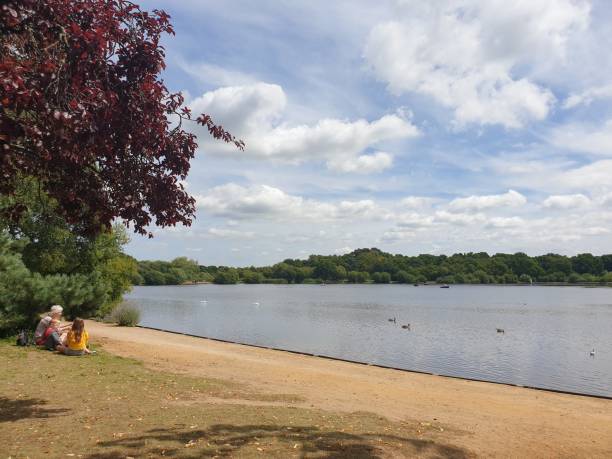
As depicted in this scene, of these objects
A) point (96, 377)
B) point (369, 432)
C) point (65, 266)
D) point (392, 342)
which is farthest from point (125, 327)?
point (369, 432)

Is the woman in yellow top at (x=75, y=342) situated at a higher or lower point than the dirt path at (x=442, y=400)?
higher

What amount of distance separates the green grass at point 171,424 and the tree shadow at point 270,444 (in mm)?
13

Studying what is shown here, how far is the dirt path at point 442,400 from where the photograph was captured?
29.3 ft

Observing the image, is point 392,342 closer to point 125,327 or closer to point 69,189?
point 125,327

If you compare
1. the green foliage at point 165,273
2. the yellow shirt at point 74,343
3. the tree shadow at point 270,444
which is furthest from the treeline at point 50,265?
the green foliage at point 165,273

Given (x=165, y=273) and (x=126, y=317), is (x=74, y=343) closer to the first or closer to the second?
(x=126, y=317)

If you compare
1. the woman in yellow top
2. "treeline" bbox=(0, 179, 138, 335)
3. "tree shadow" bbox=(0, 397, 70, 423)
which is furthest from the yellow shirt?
"tree shadow" bbox=(0, 397, 70, 423)

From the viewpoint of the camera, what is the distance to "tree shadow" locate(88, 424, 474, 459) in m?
6.68

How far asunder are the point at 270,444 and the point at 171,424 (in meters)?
1.83

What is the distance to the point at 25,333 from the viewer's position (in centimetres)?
1595

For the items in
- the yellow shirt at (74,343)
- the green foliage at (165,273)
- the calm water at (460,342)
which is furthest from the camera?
the green foliage at (165,273)

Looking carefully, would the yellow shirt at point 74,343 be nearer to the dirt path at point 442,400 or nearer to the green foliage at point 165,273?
the dirt path at point 442,400

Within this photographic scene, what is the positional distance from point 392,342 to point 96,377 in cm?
2419

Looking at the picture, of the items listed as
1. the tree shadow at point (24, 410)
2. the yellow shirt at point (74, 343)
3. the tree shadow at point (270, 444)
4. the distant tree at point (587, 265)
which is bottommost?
the tree shadow at point (270, 444)
